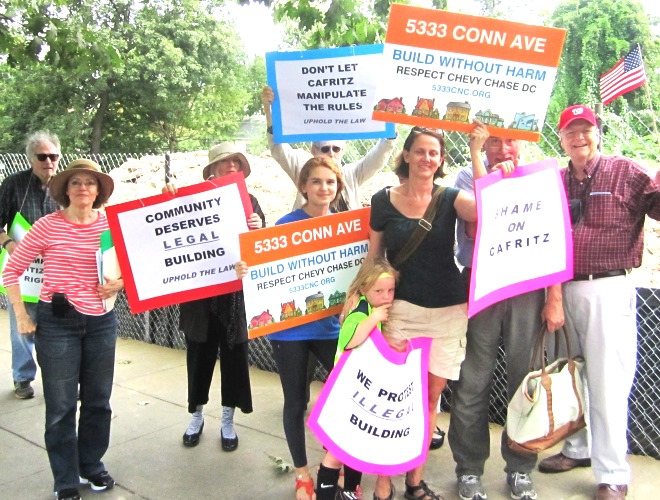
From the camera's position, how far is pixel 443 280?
313 centimetres

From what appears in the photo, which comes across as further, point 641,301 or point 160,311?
point 160,311

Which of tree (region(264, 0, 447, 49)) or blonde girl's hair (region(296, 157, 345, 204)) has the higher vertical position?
tree (region(264, 0, 447, 49))

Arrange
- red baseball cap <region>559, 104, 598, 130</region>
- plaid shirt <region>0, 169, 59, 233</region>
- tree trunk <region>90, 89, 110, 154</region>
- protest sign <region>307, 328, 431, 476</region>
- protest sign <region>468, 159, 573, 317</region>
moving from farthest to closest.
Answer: tree trunk <region>90, 89, 110, 154</region> < plaid shirt <region>0, 169, 59, 233</region> < red baseball cap <region>559, 104, 598, 130</region> < protest sign <region>468, 159, 573, 317</region> < protest sign <region>307, 328, 431, 476</region>

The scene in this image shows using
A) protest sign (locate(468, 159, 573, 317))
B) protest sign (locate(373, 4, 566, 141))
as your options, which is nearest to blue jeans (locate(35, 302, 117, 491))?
protest sign (locate(373, 4, 566, 141))

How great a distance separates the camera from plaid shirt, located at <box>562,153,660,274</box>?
318 centimetres

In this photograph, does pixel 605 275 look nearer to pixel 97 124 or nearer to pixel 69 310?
pixel 69 310

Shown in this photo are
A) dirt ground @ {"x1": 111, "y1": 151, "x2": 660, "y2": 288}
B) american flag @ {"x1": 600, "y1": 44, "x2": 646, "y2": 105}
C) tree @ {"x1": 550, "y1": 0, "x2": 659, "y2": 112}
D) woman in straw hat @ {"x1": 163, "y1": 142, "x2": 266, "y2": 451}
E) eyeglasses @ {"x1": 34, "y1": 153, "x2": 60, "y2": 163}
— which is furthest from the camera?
tree @ {"x1": 550, "y1": 0, "x2": 659, "y2": 112}

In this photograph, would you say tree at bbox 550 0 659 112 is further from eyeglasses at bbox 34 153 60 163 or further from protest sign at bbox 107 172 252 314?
protest sign at bbox 107 172 252 314

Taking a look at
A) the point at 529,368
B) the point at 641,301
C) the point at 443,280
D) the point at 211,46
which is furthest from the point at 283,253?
the point at 211,46

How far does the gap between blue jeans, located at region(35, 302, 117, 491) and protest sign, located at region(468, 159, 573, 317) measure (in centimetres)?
207

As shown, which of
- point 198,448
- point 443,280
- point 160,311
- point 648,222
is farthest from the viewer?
point 160,311

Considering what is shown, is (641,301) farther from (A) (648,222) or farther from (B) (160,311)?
(B) (160,311)

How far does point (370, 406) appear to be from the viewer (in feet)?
9.89

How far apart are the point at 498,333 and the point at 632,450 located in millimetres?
1400
